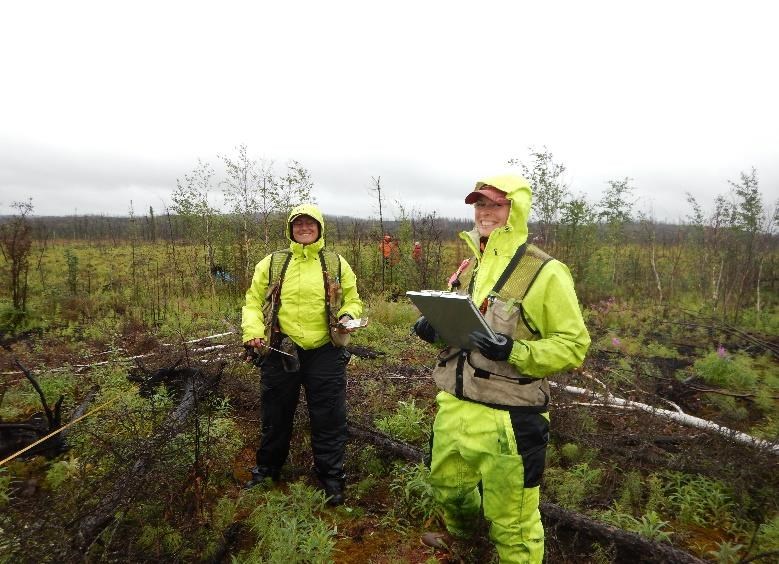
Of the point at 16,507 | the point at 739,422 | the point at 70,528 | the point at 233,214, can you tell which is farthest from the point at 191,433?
the point at 233,214

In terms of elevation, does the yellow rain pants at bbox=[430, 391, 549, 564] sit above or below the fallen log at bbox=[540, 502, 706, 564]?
above

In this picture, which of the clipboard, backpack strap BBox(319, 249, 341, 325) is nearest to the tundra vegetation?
backpack strap BBox(319, 249, 341, 325)

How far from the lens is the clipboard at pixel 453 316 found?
202 centimetres

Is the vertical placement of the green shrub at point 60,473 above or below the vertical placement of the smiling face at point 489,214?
below

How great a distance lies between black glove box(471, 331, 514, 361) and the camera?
2.05 metres

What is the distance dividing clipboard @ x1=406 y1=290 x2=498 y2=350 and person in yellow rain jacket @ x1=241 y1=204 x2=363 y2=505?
123 centimetres

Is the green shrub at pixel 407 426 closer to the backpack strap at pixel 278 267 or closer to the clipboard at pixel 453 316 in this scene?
the backpack strap at pixel 278 267

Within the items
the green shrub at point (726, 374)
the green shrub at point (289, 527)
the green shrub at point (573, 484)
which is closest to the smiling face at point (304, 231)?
the green shrub at point (289, 527)

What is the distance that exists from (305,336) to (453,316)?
159 centimetres

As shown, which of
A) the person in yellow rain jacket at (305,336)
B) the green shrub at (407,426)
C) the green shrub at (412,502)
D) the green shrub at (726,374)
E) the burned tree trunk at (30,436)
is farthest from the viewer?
the green shrub at (726,374)

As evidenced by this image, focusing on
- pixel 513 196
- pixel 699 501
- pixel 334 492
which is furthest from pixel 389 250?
pixel 513 196

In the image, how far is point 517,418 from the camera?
2248 millimetres

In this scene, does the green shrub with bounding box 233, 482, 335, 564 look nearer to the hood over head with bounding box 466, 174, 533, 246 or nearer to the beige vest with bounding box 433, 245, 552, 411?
the beige vest with bounding box 433, 245, 552, 411

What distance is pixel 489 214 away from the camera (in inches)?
94.7
